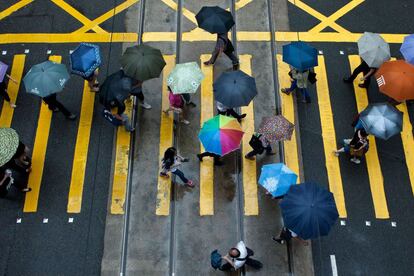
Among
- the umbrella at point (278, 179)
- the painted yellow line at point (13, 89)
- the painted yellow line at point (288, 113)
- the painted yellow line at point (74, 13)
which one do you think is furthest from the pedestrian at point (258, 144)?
the painted yellow line at point (13, 89)

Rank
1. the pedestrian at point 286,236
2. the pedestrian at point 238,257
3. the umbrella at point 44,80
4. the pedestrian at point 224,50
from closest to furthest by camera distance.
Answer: the pedestrian at point 238,257 → the pedestrian at point 286,236 → the umbrella at point 44,80 → the pedestrian at point 224,50

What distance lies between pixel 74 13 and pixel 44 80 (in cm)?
395

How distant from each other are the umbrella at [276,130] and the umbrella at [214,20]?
8.68ft

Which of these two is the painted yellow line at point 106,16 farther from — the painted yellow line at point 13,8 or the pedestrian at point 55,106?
the pedestrian at point 55,106

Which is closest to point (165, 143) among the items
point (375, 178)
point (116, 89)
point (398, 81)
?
point (116, 89)

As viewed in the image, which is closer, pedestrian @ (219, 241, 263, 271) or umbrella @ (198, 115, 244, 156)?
pedestrian @ (219, 241, 263, 271)

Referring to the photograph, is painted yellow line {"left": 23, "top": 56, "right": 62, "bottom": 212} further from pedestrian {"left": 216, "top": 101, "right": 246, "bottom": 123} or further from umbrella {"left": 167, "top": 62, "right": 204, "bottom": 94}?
pedestrian {"left": 216, "top": 101, "right": 246, "bottom": 123}

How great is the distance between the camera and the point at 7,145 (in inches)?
364

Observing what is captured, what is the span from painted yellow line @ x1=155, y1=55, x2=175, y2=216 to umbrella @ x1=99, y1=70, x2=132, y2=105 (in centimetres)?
173

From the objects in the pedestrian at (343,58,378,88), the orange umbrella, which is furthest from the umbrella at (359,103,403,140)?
the pedestrian at (343,58,378,88)

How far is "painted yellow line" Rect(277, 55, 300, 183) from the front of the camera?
36.0 ft

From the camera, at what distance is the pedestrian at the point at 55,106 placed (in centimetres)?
1052

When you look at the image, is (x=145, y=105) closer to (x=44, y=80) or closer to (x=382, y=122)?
(x=44, y=80)

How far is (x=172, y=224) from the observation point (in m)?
10.2
